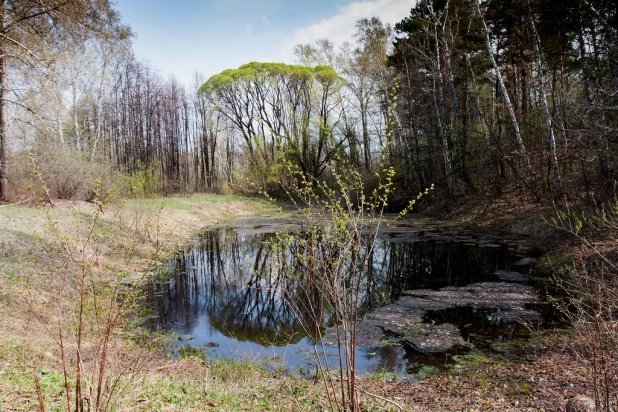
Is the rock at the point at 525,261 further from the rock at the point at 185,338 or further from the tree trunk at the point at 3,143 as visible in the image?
the tree trunk at the point at 3,143

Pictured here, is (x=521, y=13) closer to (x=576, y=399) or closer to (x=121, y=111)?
(x=576, y=399)

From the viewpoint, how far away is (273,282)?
8.31 meters

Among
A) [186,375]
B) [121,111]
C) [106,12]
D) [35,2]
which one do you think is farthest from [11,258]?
[121,111]

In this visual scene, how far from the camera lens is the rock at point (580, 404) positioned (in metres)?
3.66

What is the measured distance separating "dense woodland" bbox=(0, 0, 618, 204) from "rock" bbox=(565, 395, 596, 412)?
312 centimetres

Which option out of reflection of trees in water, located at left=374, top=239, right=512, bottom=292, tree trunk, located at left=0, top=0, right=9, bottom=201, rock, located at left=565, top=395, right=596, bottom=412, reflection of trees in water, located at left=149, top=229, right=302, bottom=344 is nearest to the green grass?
tree trunk, located at left=0, top=0, right=9, bottom=201

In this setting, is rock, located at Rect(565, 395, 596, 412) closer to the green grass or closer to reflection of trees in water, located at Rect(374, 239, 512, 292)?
reflection of trees in water, located at Rect(374, 239, 512, 292)

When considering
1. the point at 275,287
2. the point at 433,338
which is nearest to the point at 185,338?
the point at 275,287

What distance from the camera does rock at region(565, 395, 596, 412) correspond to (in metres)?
3.66

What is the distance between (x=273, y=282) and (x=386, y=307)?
8.02ft

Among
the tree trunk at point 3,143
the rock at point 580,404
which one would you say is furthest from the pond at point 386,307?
the tree trunk at point 3,143

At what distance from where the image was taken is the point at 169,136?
37.6m

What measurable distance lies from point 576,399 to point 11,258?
32.9 feet

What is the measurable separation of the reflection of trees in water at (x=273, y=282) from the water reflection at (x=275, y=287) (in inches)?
0.8
